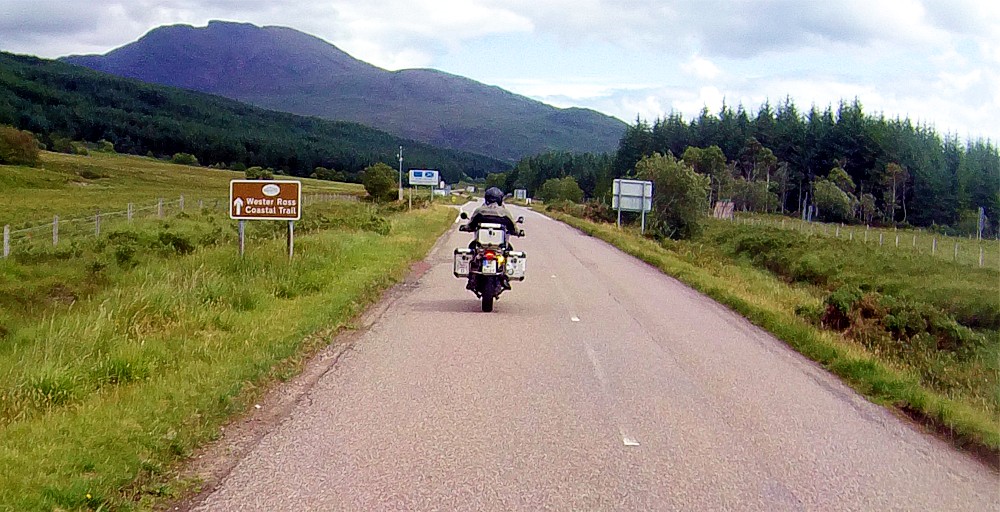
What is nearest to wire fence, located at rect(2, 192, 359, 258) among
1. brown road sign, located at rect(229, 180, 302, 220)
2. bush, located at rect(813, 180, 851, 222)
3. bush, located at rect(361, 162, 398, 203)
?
brown road sign, located at rect(229, 180, 302, 220)

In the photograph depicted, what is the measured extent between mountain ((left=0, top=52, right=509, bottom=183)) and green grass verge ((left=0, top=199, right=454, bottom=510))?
106750 mm

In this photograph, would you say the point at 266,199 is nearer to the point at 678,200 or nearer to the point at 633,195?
the point at 633,195

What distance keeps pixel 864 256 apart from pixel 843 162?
55.3m

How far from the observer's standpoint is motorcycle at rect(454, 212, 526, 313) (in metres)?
14.1

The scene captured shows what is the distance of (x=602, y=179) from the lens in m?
124

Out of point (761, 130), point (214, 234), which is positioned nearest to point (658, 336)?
point (214, 234)

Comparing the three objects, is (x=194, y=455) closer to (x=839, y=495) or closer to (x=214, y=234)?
(x=839, y=495)

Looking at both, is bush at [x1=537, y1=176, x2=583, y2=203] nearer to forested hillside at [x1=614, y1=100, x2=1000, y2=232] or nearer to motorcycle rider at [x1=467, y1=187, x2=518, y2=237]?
forested hillside at [x1=614, y1=100, x2=1000, y2=232]

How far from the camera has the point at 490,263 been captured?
14.1 metres

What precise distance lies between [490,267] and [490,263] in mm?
76

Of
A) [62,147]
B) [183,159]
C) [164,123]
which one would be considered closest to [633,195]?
[62,147]

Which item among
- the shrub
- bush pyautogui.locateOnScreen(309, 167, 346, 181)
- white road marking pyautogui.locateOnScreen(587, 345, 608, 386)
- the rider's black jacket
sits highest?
the shrub

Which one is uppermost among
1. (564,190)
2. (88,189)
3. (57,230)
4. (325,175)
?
(325,175)

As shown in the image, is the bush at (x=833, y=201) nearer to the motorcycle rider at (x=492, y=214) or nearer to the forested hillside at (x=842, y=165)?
the forested hillside at (x=842, y=165)
